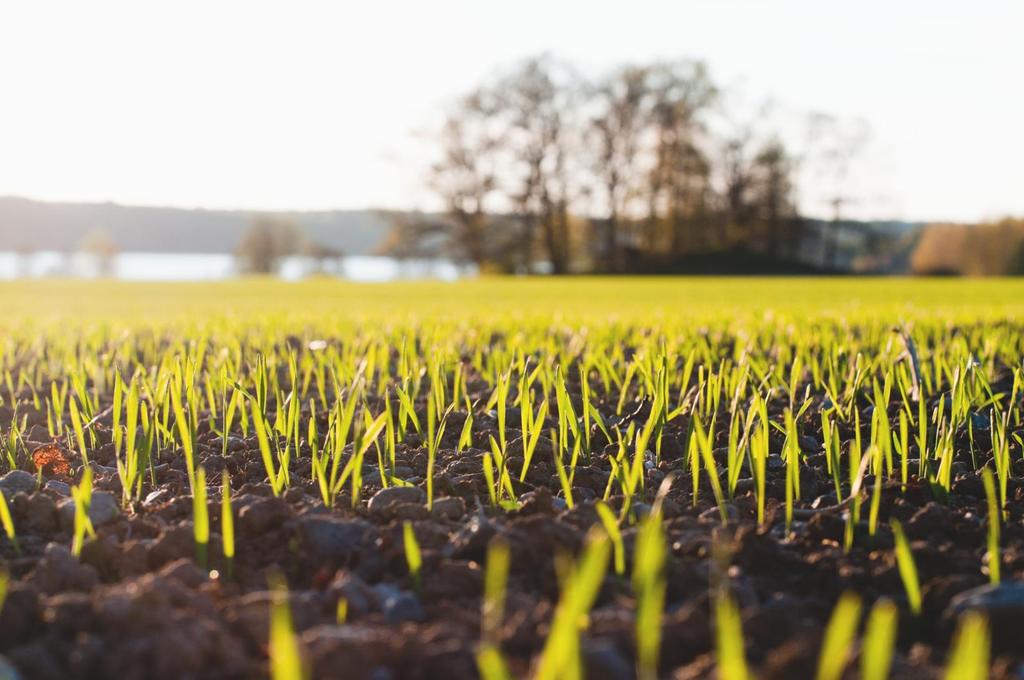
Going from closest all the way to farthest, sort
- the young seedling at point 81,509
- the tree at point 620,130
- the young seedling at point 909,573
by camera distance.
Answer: the young seedling at point 909,573
the young seedling at point 81,509
the tree at point 620,130

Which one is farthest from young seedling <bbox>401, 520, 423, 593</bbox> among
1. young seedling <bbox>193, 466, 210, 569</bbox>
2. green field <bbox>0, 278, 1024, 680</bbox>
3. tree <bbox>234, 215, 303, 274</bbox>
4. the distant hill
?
the distant hill

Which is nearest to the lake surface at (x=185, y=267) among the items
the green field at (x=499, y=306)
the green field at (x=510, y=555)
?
the green field at (x=499, y=306)

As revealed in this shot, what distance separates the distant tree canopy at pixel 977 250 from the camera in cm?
5012

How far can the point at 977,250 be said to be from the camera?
52438 millimetres

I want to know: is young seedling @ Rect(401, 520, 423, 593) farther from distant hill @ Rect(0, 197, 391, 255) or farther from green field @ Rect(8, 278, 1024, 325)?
distant hill @ Rect(0, 197, 391, 255)

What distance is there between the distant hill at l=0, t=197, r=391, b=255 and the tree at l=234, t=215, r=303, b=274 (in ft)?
56.0

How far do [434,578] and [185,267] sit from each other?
117132 millimetres

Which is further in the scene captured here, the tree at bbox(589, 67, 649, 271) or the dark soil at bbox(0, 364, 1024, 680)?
the tree at bbox(589, 67, 649, 271)

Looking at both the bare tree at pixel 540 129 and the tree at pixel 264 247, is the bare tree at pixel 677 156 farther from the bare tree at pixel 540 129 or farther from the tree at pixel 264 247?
the tree at pixel 264 247

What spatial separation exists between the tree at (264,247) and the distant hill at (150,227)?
17.1 meters

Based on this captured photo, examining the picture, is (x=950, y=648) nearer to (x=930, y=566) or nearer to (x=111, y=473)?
(x=930, y=566)

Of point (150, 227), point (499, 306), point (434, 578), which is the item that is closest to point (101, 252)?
→ point (150, 227)

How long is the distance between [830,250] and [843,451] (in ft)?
170

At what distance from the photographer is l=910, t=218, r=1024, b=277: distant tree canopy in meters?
50.1
